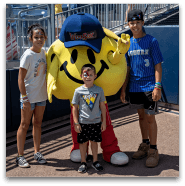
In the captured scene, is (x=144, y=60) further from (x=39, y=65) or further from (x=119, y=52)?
(x=39, y=65)

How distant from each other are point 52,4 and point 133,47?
304cm

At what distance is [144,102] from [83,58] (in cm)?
116

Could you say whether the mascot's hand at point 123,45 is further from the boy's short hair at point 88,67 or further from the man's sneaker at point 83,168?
the man's sneaker at point 83,168

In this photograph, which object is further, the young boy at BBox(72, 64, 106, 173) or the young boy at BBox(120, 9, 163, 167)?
the young boy at BBox(120, 9, 163, 167)

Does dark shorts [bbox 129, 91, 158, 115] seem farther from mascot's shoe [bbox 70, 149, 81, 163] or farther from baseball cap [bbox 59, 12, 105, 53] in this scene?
mascot's shoe [bbox 70, 149, 81, 163]

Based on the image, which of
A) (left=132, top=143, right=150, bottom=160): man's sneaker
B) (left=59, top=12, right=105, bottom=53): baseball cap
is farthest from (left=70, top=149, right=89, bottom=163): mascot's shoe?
(left=59, top=12, right=105, bottom=53): baseball cap

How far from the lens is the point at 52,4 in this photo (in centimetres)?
637

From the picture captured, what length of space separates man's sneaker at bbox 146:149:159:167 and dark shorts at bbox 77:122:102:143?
84 centimetres

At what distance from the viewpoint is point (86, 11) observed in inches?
305

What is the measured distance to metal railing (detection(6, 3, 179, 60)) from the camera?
6.09 m

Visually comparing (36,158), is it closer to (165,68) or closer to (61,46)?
(61,46)

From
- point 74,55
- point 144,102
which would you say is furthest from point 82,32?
point 144,102

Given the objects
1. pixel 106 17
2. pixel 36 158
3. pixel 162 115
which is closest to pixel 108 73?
pixel 36 158

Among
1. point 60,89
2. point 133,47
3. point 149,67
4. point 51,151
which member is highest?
point 133,47
